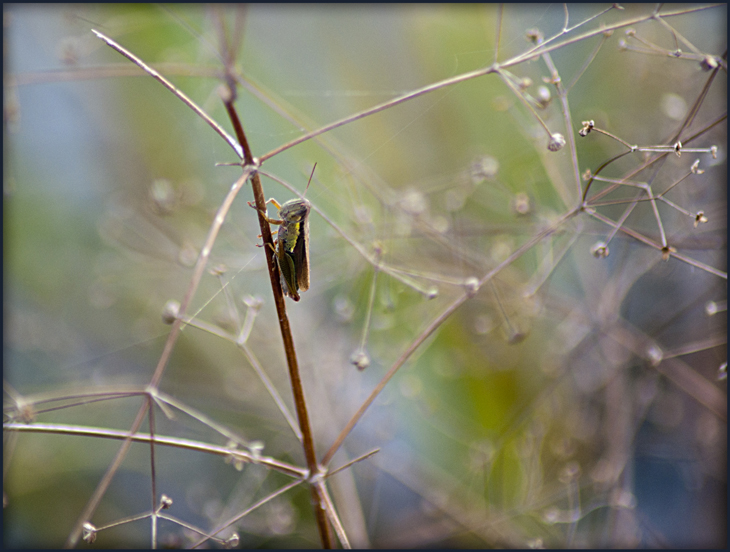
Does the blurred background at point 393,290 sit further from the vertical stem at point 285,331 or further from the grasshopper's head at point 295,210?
the vertical stem at point 285,331

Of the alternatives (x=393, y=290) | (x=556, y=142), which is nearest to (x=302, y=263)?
(x=556, y=142)

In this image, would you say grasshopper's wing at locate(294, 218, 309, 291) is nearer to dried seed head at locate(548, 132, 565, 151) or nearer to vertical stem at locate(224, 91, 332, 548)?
vertical stem at locate(224, 91, 332, 548)

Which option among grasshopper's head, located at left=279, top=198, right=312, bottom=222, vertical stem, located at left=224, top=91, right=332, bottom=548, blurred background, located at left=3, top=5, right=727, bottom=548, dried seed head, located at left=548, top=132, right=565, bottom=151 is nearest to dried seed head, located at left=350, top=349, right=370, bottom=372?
vertical stem, located at left=224, top=91, right=332, bottom=548

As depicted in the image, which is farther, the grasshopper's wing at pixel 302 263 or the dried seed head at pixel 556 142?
the grasshopper's wing at pixel 302 263

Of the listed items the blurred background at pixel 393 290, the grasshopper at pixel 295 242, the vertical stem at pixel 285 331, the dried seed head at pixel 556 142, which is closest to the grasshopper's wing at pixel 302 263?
the grasshopper at pixel 295 242

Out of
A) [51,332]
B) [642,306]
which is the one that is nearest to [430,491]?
[642,306]

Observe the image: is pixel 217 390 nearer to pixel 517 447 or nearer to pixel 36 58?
pixel 517 447

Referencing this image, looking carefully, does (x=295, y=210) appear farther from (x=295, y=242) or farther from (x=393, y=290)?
(x=393, y=290)
